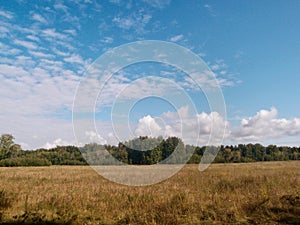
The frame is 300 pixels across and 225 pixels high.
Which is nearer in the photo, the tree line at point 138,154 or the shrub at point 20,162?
the tree line at point 138,154

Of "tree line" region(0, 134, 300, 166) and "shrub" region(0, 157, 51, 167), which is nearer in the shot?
"tree line" region(0, 134, 300, 166)

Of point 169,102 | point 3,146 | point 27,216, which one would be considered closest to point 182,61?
point 169,102

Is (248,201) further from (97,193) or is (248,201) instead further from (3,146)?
(3,146)

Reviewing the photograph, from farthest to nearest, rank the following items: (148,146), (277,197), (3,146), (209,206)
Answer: (3,146) < (148,146) < (277,197) < (209,206)

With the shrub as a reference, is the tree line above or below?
above

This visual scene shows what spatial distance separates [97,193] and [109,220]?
3.87 metres

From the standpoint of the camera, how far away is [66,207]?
8.49m

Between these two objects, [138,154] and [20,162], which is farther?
[138,154]

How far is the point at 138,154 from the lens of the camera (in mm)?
67500

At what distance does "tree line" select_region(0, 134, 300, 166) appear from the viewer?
3841cm

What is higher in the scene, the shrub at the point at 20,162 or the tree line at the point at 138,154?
the tree line at the point at 138,154

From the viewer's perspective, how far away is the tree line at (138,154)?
38406mm

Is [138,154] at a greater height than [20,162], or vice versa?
[138,154]

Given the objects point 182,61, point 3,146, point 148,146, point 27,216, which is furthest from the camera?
point 3,146
